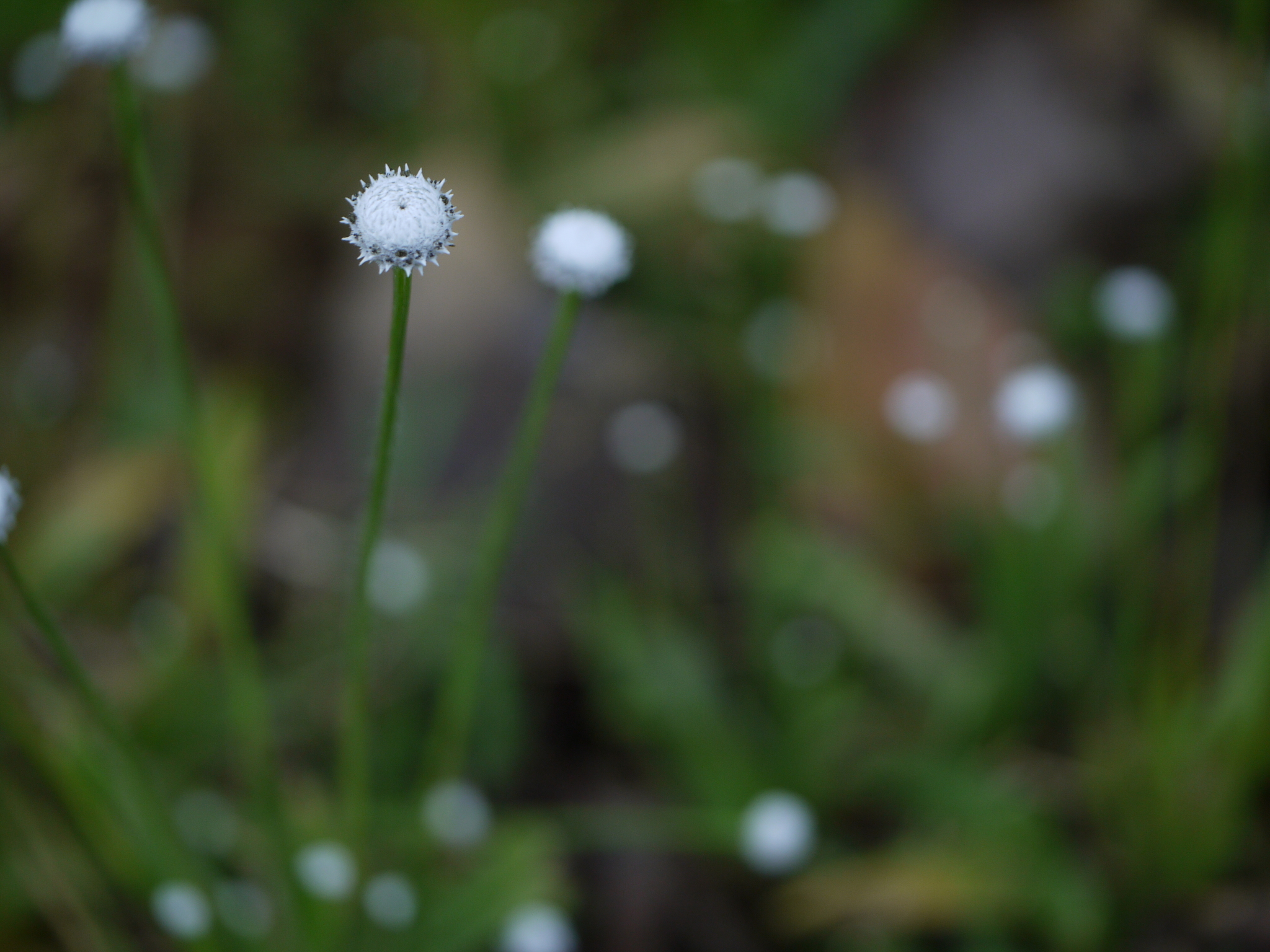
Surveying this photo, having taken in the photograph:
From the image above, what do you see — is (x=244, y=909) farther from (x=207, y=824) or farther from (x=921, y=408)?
(x=921, y=408)

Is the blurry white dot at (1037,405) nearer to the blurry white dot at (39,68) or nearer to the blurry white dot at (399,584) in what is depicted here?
the blurry white dot at (399,584)

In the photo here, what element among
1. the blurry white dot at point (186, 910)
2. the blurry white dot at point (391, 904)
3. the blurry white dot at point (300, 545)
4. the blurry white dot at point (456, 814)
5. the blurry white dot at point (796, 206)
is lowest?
the blurry white dot at point (186, 910)

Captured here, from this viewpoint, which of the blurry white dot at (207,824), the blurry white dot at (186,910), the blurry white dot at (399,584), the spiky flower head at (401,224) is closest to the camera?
the spiky flower head at (401,224)

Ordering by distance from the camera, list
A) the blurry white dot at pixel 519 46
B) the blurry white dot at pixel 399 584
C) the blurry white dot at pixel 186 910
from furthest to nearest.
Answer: the blurry white dot at pixel 519 46 < the blurry white dot at pixel 399 584 < the blurry white dot at pixel 186 910

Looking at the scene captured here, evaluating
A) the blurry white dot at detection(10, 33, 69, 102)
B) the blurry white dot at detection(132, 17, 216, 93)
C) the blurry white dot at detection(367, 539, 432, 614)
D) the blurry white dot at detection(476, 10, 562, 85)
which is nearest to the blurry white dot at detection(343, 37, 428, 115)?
the blurry white dot at detection(476, 10, 562, 85)

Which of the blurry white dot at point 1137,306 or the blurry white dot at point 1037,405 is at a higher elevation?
the blurry white dot at point 1137,306

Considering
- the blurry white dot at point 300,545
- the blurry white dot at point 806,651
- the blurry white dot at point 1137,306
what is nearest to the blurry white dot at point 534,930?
the blurry white dot at point 806,651

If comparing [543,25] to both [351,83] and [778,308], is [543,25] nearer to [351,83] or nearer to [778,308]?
[351,83]
